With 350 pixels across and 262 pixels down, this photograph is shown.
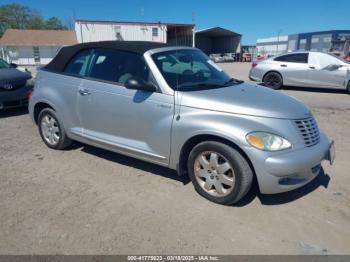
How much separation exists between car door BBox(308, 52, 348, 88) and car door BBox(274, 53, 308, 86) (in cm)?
24

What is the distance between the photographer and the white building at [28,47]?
41.8 meters

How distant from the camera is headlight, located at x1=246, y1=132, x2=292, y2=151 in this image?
3.14 m

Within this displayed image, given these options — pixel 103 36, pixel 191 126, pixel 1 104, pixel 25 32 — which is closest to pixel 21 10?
pixel 25 32

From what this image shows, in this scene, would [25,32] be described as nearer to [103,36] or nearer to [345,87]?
[103,36]

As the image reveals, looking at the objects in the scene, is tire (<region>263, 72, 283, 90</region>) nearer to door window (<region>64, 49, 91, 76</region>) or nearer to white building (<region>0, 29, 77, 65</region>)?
door window (<region>64, 49, 91, 76</region>)

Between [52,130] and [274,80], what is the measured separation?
934 cm

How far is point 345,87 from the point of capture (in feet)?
36.2

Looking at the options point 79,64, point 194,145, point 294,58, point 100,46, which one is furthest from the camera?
point 294,58

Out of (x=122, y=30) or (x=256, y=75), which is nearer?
(x=256, y=75)

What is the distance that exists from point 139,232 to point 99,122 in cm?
188

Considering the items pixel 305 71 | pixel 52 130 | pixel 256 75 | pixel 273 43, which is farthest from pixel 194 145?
pixel 273 43

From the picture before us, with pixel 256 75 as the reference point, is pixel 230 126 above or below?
above

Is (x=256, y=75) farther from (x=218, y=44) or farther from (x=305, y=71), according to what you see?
(x=218, y=44)

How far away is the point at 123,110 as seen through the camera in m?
4.02
